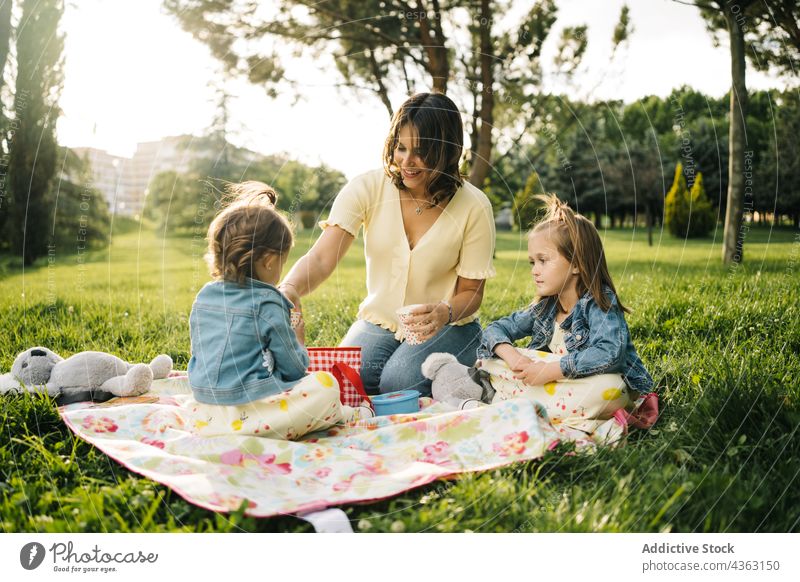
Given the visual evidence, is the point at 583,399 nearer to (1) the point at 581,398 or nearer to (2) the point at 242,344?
(1) the point at 581,398

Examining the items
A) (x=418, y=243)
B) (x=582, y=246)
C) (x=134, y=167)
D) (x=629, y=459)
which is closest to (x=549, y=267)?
(x=582, y=246)

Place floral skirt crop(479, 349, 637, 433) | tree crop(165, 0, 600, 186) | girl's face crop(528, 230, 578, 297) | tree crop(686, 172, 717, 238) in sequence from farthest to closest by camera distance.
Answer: tree crop(686, 172, 717, 238) < tree crop(165, 0, 600, 186) < girl's face crop(528, 230, 578, 297) < floral skirt crop(479, 349, 637, 433)

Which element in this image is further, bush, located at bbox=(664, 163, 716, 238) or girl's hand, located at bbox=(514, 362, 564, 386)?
bush, located at bbox=(664, 163, 716, 238)

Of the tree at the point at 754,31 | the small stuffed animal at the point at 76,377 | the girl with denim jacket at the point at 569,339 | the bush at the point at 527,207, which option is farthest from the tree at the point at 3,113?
the tree at the point at 754,31

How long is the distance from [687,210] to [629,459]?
3735 mm

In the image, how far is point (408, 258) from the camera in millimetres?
3482

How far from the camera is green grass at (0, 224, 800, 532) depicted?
209 cm

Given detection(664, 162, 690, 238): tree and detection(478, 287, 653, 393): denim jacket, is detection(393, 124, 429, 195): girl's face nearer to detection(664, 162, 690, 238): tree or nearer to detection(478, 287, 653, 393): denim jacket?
detection(478, 287, 653, 393): denim jacket

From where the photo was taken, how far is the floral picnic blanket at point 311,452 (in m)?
2.18

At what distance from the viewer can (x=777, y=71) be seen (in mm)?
3332

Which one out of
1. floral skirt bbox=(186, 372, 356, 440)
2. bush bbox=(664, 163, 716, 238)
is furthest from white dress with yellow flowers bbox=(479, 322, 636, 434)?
bush bbox=(664, 163, 716, 238)

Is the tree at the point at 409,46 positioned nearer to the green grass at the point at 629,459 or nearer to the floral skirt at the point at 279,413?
the green grass at the point at 629,459

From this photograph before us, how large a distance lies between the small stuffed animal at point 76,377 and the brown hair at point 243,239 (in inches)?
28.7
